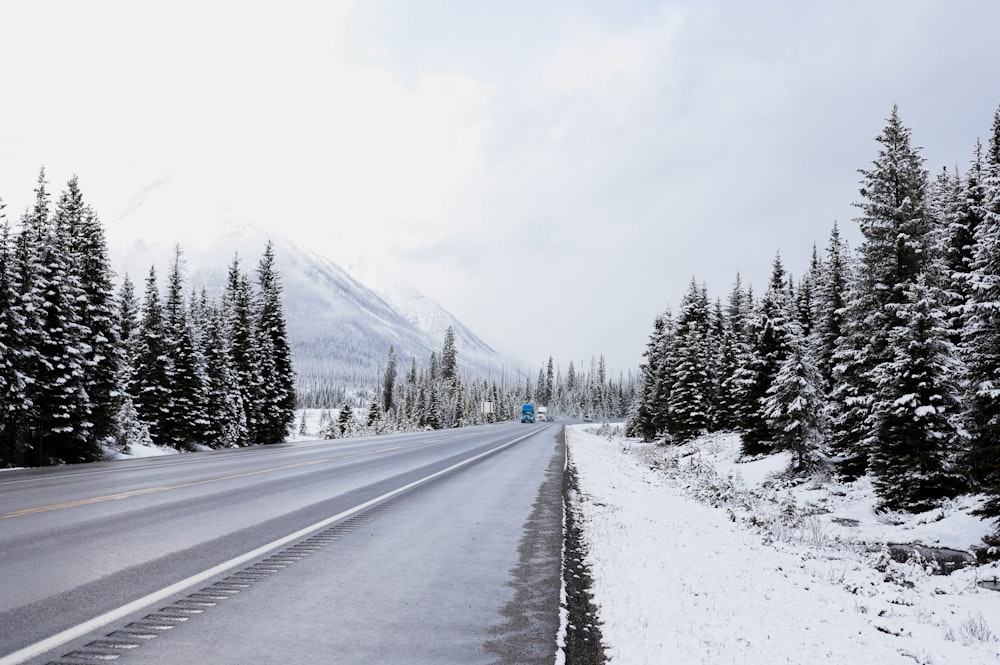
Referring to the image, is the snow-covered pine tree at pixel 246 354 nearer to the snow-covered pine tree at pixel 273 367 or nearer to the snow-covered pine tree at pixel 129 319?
the snow-covered pine tree at pixel 273 367

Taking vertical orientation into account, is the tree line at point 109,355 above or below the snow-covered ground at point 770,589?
above

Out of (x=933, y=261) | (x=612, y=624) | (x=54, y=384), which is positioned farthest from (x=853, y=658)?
(x=54, y=384)

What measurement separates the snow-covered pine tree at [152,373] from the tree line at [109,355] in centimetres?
6

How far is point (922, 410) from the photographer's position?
679 inches

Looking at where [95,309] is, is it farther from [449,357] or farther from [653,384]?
[449,357]

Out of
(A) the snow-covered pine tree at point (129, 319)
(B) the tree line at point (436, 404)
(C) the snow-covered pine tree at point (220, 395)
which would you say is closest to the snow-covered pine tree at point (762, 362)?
(C) the snow-covered pine tree at point (220, 395)

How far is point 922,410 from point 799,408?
26.4 ft

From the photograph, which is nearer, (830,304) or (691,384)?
(830,304)

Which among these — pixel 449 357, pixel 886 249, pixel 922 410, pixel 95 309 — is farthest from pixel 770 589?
pixel 449 357

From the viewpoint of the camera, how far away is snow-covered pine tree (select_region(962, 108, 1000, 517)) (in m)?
13.2

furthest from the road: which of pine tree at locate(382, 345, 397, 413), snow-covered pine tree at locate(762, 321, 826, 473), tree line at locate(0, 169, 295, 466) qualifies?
pine tree at locate(382, 345, 397, 413)

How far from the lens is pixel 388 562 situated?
6.84 metres

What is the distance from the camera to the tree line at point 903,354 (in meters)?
14.2

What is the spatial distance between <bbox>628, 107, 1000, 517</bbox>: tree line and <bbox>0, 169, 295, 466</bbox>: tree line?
27.3 m
